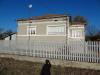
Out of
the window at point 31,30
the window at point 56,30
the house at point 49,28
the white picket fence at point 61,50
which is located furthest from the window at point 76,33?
the white picket fence at point 61,50

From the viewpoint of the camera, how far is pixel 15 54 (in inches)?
621

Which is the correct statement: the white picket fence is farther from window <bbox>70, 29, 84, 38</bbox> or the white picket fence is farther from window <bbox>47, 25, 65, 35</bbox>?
window <bbox>70, 29, 84, 38</bbox>

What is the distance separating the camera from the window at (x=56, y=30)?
21914mm

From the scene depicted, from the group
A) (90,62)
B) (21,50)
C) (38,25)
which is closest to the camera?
(90,62)

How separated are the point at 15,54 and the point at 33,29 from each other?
29.3ft

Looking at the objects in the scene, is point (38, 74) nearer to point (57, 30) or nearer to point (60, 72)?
point (60, 72)

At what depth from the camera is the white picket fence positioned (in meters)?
11.8

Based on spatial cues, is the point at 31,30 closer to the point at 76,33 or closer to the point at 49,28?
the point at 49,28

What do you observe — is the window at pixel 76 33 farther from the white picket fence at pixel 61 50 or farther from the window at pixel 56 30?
the white picket fence at pixel 61 50

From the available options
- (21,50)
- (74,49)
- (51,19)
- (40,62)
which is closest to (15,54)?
(21,50)

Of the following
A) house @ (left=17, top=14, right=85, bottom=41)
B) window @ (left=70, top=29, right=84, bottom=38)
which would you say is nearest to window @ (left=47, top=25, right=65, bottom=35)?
house @ (left=17, top=14, right=85, bottom=41)

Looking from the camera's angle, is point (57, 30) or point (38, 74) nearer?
point (38, 74)

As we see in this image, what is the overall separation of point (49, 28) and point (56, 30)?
113 cm

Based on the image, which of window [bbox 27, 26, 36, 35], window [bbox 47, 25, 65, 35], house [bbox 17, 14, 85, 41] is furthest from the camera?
window [bbox 27, 26, 36, 35]
